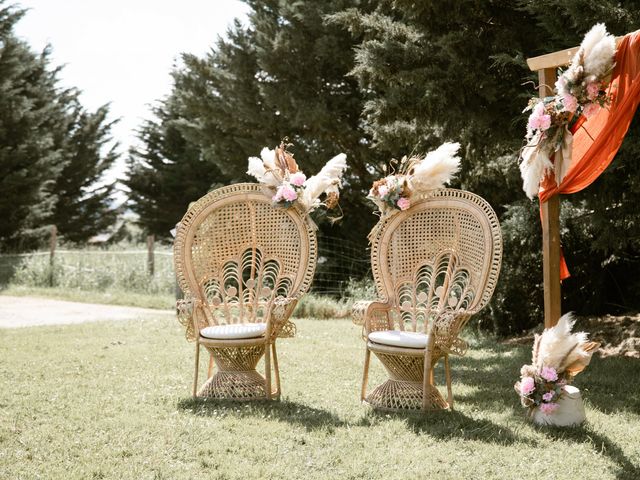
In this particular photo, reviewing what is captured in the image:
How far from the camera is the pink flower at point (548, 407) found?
415 cm

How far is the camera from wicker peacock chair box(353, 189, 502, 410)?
4582mm

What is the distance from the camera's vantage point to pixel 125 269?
1300 centimetres

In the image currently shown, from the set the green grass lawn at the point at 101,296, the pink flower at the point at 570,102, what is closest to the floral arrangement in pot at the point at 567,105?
the pink flower at the point at 570,102

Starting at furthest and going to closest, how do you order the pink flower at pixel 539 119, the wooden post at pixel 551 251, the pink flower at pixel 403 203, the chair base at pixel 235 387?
the pink flower at pixel 403 203
the chair base at pixel 235 387
the wooden post at pixel 551 251
the pink flower at pixel 539 119

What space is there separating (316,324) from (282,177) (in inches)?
160

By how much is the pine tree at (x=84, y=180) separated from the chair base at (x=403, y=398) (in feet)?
56.5

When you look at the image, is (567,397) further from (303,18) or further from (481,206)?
(303,18)

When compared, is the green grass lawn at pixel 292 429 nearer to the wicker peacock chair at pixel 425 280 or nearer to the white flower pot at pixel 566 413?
the white flower pot at pixel 566 413

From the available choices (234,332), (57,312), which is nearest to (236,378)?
(234,332)

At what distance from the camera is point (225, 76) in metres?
12.7

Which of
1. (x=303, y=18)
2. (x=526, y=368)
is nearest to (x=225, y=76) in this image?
(x=303, y=18)

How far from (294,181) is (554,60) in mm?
1960

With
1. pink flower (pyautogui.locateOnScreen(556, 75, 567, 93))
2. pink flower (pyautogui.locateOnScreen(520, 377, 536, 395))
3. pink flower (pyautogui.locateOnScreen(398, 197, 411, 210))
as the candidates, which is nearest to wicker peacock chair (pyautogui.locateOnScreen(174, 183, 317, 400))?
pink flower (pyautogui.locateOnScreen(398, 197, 411, 210))

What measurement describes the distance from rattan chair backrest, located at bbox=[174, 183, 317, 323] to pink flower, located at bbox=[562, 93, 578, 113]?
2.04 meters
